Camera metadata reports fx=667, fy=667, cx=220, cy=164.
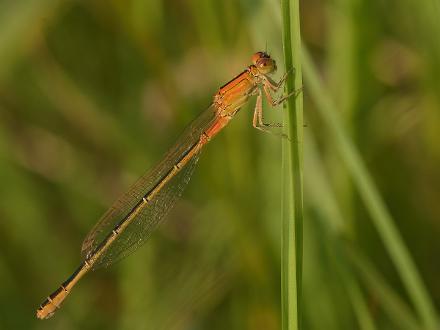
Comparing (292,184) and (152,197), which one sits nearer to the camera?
(292,184)

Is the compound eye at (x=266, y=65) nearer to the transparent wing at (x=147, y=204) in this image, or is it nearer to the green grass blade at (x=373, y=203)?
the green grass blade at (x=373, y=203)

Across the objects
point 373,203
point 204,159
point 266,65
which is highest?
point 266,65

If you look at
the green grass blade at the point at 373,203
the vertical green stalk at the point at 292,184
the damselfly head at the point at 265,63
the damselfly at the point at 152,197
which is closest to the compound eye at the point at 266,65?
the damselfly head at the point at 265,63

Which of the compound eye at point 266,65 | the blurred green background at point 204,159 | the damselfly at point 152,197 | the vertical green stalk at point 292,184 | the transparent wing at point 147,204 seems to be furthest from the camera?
the transparent wing at point 147,204

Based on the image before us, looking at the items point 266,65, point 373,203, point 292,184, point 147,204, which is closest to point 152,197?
point 147,204

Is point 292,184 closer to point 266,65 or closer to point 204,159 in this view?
point 266,65

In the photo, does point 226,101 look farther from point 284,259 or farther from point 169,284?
point 284,259
